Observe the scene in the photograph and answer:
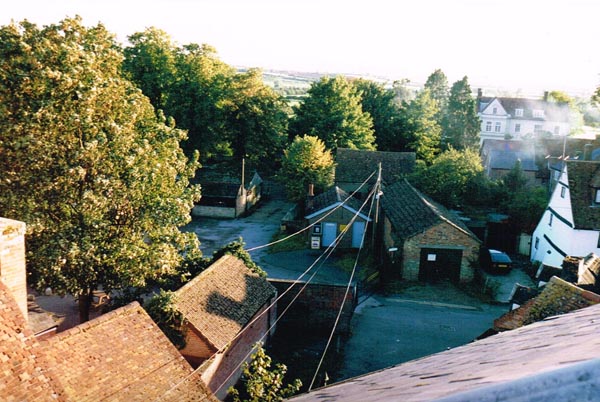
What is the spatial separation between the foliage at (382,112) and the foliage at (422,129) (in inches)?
59.0

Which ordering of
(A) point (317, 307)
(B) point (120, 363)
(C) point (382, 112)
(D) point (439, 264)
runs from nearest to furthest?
(B) point (120, 363)
(A) point (317, 307)
(D) point (439, 264)
(C) point (382, 112)

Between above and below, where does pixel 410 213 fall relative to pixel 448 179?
below

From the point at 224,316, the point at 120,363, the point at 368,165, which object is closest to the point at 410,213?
the point at 368,165

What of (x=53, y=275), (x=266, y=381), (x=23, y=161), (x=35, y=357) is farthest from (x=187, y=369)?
(x=23, y=161)

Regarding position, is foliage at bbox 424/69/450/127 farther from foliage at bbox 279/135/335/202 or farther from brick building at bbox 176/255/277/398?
brick building at bbox 176/255/277/398

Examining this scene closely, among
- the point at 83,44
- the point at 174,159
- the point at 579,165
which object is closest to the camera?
the point at 83,44

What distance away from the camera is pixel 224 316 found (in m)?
19.4

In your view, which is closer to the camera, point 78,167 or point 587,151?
point 78,167

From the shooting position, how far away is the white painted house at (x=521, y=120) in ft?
261

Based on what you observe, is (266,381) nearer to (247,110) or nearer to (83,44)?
(83,44)

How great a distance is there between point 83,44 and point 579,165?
1089 inches

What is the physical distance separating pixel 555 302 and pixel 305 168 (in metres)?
30.9

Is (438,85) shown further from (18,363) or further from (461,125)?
(18,363)

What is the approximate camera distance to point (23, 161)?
17500 mm
